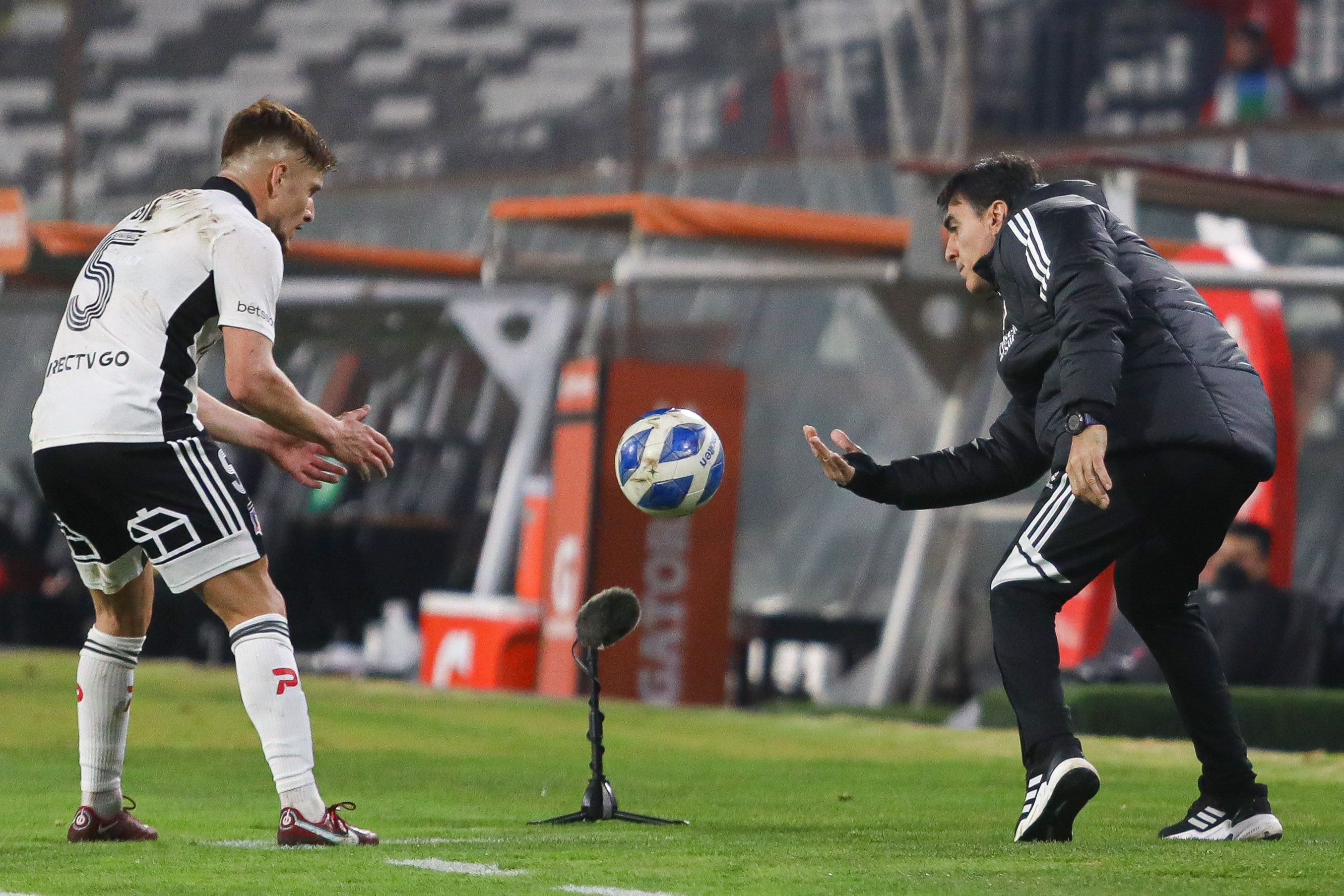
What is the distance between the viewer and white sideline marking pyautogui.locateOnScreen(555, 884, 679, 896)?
423 cm

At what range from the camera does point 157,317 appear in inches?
210

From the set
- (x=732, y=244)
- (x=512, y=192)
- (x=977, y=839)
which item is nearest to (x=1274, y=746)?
(x=732, y=244)

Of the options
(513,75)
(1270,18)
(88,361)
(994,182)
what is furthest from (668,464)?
(513,75)

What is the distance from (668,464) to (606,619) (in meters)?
0.50

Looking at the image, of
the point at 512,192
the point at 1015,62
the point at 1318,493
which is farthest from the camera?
the point at 512,192

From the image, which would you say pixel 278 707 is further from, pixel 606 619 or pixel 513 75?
pixel 513 75

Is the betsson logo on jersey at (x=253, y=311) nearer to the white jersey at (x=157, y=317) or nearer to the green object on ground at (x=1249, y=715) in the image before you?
the white jersey at (x=157, y=317)

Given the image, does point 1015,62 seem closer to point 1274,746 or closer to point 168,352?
point 1274,746

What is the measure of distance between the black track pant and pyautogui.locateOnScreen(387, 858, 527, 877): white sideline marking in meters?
1.43

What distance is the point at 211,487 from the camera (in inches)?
208

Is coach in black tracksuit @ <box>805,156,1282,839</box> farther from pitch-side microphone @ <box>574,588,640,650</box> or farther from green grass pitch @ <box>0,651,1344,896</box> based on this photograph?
pitch-side microphone @ <box>574,588,640,650</box>

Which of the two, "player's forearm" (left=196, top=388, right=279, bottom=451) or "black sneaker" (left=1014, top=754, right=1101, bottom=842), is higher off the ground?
"player's forearm" (left=196, top=388, right=279, bottom=451)

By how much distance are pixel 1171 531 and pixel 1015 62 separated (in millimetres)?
17579

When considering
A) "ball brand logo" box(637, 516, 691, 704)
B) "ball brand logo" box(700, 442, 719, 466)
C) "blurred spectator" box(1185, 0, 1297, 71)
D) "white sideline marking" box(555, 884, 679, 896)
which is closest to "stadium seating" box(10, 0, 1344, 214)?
"blurred spectator" box(1185, 0, 1297, 71)
